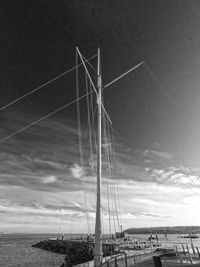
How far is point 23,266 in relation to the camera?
49.2 meters

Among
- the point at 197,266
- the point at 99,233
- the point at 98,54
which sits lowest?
the point at 197,266

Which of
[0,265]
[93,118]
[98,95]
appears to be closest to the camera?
[98,95]

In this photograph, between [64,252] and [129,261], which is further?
[64,252]

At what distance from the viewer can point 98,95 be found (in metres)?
16.8

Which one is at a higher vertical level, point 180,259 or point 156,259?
point 180,259

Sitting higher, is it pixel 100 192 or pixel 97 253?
pixel 100 192

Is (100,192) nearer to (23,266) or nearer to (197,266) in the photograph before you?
(197,266)

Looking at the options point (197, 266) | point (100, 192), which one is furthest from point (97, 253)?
point (197, 266)

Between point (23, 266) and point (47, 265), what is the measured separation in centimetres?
504

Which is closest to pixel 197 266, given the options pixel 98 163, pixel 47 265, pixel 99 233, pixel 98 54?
pixel 99 233

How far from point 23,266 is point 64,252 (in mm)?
26910

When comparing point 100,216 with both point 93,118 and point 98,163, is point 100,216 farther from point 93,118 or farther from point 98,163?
point 93,118

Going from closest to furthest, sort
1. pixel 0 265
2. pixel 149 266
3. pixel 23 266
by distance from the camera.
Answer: pixel 149 266 < pixel 23 266 < pixel 0 265

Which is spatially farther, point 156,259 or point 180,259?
point 180,259
